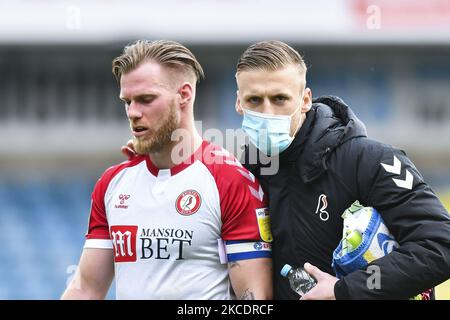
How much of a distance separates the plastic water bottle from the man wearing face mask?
3 cm

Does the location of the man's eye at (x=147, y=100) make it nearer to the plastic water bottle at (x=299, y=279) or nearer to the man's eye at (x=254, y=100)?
the man's eye at (x=254, y=100)

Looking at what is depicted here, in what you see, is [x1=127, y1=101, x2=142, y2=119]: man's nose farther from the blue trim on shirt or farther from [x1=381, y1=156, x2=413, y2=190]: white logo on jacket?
[x1=381, y1=156, x2=413, y2=190]: white logo on jacket

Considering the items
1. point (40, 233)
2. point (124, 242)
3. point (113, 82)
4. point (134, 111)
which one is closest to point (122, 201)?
point (124, 242)

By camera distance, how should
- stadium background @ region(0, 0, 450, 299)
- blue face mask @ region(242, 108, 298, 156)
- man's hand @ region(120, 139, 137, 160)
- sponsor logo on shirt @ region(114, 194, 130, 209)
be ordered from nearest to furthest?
blue face mask @ region(242, 108, 298, 156) → sponsor logo on shirt @ region(114, 194, 130, 209) → man's hand @ region(120, 139, 137, 160) → stadium background @ region(0, 0, 450, 299)

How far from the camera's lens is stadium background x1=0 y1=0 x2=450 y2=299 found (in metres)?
14.4

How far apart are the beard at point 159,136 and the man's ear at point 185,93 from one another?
0.06 m

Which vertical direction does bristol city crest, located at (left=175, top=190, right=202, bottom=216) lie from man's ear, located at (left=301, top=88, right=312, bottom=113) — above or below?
below

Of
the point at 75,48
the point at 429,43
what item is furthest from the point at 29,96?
the point at 429,43

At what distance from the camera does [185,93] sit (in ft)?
11.8

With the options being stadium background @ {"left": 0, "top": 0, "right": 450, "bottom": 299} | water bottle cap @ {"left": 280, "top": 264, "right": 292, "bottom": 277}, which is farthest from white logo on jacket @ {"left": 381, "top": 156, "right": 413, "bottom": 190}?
stadium background @ {"left": 0, "top": 0, "right": 450, "bottom": 299}

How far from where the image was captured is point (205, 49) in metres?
14.7

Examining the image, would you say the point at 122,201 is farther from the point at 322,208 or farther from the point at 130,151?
the point at 322,208

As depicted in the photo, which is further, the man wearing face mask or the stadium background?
the stadium background
